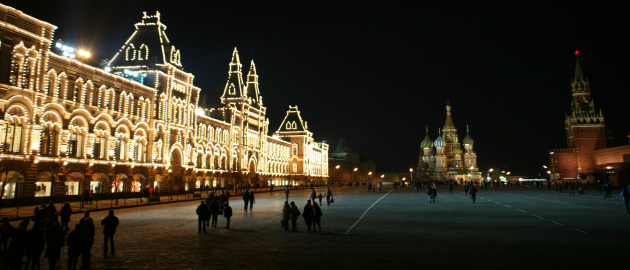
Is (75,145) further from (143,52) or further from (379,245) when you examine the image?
(379,245)

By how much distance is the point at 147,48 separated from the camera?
52.2 m

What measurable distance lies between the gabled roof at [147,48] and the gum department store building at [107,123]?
0.12 meters

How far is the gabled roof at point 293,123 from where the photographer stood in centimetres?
11200

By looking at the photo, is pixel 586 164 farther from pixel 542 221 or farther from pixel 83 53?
pixel 83 53

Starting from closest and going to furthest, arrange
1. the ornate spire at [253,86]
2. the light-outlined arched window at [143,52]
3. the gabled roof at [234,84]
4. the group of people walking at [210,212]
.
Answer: the group of people walking at [210,212], the light-outlined arched window at [143,52], the gabled roof at [234,84], the ornate spire at [253,86]

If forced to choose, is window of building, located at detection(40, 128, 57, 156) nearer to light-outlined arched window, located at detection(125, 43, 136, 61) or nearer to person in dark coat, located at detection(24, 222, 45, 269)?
light-outlined arched window, located at detection(125, 43, 136, 61)

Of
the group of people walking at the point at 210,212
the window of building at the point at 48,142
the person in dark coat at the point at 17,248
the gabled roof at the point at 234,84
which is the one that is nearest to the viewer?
the person in dark coat at the point at 17,248

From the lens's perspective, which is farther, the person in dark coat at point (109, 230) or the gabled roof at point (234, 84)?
the gabled roof at point (234, 84)

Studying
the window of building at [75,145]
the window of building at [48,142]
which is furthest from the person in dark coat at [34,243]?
the window of building at [75,145]

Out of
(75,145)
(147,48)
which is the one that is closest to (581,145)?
(147,48)

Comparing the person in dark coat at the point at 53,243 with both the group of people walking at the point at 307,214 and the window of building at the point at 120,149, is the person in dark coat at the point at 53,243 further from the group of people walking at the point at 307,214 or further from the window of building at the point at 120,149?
the window of building at the point at 120,149

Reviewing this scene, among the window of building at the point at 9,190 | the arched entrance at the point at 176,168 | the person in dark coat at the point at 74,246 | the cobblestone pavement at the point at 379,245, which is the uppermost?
the arched entrance at the point at 176,168

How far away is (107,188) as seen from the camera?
42562mm

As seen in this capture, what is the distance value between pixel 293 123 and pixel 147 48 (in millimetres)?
63199
